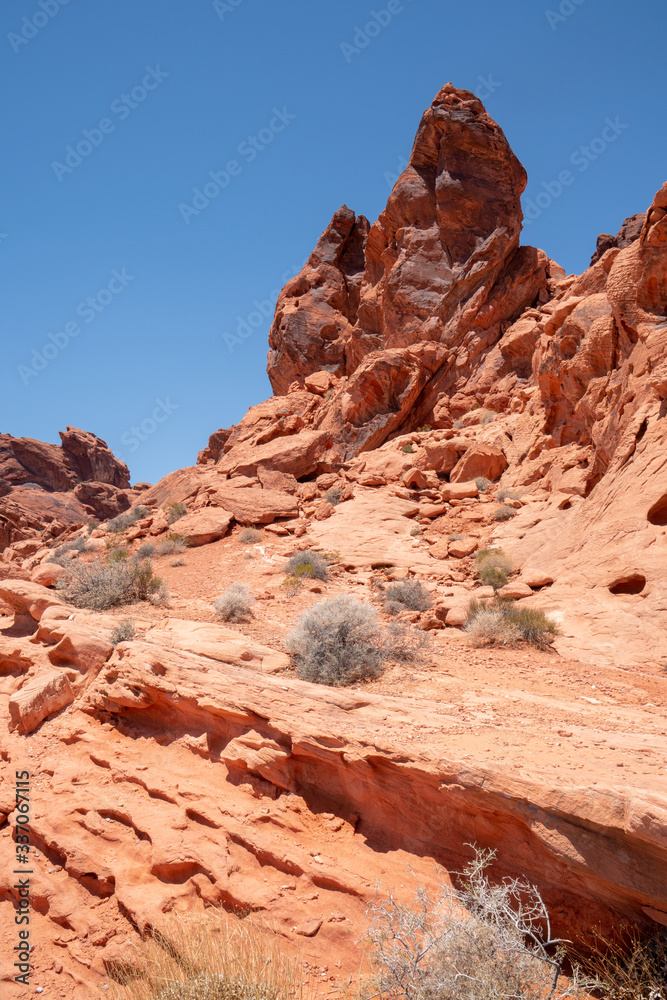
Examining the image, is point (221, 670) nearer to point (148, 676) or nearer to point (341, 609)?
point (148, 676)

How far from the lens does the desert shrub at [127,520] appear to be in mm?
18531

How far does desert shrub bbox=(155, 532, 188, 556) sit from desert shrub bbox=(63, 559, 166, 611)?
4.83 metres

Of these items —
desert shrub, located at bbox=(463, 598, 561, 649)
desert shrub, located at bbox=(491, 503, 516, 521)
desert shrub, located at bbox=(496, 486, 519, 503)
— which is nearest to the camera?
desert shrub, located at bbox=(463, 598, 561, 649)

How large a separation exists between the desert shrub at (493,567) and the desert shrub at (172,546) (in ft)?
27.6

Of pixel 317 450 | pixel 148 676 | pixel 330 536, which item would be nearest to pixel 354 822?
pixel 148 676

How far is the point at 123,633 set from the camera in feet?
18.8

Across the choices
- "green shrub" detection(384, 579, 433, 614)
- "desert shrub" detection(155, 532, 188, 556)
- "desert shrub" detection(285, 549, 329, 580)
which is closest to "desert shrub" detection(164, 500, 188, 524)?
"desert shrub" detection(155, 532, 188, 556)

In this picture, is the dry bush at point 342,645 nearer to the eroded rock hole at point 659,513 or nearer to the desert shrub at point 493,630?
the desert shrub at point 493,630

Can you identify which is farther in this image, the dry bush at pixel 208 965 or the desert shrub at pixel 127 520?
the desert shrub at pixel 127 520

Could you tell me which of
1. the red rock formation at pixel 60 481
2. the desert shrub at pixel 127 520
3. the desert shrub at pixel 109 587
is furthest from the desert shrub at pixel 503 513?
the red rock formation at pixel 60 481

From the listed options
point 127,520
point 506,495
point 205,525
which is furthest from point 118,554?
point 506,495

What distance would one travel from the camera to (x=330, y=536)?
13.6 meters

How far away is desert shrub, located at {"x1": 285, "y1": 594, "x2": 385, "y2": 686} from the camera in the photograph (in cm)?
568

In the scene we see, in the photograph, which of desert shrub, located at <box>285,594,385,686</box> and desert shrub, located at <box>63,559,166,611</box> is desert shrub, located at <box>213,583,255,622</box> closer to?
desert shrub, located at <box>63,559,166,611</box>
